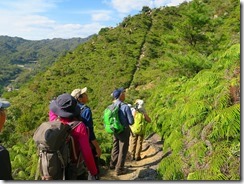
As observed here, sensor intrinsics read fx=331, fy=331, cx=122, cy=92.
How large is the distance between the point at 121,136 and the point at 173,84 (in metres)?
2.50

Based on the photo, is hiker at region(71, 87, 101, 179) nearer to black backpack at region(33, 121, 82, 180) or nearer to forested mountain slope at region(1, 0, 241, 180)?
forested mountain slope at region(1, 0, 241, 180)

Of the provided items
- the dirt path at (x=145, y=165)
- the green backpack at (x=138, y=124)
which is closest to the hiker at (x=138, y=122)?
the green backpack at (x=138, y=124)

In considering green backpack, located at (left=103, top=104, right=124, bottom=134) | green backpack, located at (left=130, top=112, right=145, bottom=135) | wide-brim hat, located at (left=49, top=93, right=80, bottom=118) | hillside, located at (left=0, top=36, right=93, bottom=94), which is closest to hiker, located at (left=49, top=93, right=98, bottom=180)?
wide-brim hat, located at (left=49, top=93, right=80, bottom=118)

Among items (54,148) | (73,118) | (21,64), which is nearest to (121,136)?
(73,118)

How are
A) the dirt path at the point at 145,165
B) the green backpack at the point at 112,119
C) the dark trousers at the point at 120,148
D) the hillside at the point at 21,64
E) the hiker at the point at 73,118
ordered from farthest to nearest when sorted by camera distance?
1. the hillside at the point at 21,64
2. the dirt path at the point at 145,165
3. the dark trousers at the point at 120,148
4. the green backpack at the point at 112,119
5. the hiker at the point at 73,118

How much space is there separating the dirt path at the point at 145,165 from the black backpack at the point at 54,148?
170 cm

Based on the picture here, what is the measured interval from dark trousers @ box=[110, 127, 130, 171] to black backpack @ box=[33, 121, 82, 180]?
6.20ft

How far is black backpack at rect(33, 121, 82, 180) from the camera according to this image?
2.26m

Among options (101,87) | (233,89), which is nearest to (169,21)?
(101,87)

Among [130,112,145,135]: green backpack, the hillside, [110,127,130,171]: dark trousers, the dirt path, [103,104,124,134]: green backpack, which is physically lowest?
the dirt path

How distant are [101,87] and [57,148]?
2637 centimetres

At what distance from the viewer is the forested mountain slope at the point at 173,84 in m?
2.46

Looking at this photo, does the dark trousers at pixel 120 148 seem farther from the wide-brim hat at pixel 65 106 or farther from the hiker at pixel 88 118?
the wide-brim hat at pixel 65 106

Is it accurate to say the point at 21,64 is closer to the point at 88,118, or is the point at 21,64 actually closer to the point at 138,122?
the point at 138,122
